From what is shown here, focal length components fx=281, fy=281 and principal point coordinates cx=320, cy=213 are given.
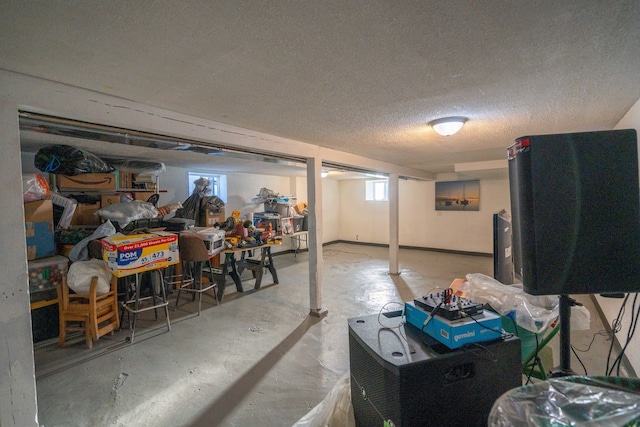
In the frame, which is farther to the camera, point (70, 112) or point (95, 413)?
point (95, 413)

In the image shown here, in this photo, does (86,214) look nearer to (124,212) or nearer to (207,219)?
(124,212)

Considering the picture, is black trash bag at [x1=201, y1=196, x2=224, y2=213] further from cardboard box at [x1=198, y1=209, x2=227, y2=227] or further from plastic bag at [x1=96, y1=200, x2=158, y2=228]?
plastic bag at [x1=96, y1=200, x2=158, y2=228]

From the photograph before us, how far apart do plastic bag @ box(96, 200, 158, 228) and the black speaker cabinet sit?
11.4 ft

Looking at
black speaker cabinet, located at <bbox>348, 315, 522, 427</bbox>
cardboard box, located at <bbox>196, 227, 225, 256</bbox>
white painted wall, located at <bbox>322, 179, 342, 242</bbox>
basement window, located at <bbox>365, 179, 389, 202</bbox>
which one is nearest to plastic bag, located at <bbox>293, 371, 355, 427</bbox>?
black speaker cabinet, located at <bbox>348, 315, 522, 427</bbox>

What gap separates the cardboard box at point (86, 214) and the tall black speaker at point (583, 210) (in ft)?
14.8

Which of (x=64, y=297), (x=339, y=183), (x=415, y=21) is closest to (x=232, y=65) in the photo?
(x=415, y=21)

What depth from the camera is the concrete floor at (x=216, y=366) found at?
188 centimetres

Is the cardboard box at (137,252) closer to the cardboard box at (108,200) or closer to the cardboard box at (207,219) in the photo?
the cardboard box at (108,200)

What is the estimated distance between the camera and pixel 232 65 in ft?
4.32

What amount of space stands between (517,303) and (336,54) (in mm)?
1427

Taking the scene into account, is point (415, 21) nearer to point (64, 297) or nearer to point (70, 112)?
point (70, 112)

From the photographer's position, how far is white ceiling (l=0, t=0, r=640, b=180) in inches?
37.0

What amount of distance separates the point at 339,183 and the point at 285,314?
596cm

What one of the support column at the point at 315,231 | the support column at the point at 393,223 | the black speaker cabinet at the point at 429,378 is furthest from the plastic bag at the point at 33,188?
the support column at the point at 393,223
